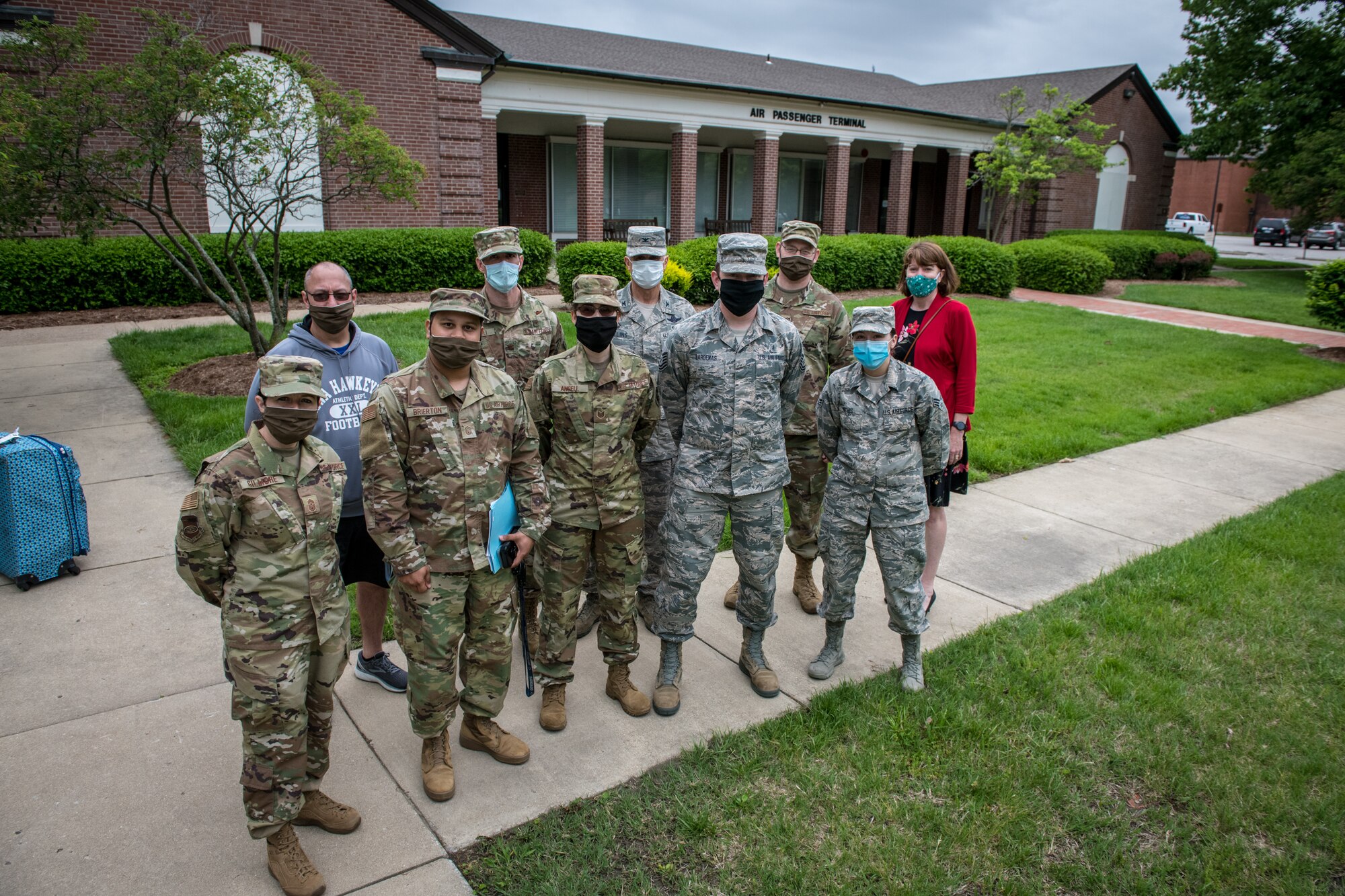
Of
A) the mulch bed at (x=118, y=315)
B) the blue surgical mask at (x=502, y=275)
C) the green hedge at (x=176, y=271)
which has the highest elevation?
the blue surgical mask at (x=502, y=275)

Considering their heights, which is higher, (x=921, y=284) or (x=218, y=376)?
(x=921, y=284)

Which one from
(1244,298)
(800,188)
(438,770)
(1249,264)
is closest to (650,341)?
(438,770)

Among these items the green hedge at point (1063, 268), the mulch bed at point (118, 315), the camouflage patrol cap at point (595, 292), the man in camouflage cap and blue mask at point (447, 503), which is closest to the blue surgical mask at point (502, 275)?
the camouflage patrol cap at point (595, 292)

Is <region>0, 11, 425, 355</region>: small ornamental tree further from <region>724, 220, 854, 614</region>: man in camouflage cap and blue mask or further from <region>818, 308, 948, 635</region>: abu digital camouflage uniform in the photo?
<region>818, 308, 948, 635</region>: abu digital camouflage uniform

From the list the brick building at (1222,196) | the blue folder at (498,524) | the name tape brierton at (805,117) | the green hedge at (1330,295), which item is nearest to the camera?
the blue folder at (498,524)

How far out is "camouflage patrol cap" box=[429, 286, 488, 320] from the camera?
127 inches

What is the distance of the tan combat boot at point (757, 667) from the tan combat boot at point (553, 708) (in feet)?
3.14

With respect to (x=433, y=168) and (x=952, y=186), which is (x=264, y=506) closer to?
(x=433, y=168)

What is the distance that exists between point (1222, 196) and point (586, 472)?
289 feet

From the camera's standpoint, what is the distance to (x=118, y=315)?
521 inches

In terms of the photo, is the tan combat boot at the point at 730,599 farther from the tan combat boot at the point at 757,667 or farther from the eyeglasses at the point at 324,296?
the eyeglasses at the point at 324,296

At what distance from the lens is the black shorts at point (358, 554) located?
12.5 feet

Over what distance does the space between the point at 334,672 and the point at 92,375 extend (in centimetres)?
854

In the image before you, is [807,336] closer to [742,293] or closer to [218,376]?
[742,293]
